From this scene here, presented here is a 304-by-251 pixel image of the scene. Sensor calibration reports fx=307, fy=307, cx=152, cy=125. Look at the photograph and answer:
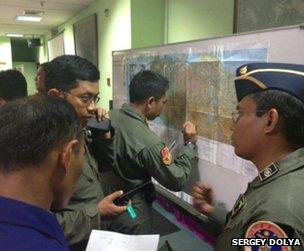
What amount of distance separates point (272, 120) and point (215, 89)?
0.66m

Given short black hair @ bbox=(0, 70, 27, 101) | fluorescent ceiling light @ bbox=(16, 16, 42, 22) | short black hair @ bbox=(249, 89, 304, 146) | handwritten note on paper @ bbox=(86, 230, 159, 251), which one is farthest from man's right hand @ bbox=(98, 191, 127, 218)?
Answer: fluorescent ceiling light @ bbox=(16, 16, 42, 22)

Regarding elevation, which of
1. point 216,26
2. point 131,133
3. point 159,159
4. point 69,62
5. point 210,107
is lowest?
point 159,159

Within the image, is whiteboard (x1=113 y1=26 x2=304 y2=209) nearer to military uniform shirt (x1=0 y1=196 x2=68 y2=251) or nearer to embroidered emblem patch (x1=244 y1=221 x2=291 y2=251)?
embroidered emblem patch (x1=244 y1=221 x2=291 y2=251)

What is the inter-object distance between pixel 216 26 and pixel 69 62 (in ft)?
4.74

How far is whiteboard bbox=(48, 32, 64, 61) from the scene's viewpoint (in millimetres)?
6016

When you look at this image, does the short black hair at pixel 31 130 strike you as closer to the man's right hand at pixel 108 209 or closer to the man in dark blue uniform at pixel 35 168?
the man in dark blue uniform at pixel 35 168

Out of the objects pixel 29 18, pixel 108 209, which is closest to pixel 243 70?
pixel 108 209

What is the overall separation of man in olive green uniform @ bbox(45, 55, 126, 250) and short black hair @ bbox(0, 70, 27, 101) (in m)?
1.27

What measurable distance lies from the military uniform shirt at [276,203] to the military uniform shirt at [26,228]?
485mm

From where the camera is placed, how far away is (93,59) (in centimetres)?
450

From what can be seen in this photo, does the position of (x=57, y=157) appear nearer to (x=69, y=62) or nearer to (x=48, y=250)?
(x=48, y=250)

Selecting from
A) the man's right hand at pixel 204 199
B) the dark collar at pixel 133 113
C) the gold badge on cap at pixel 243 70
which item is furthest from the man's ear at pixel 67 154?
the dark collar at pixel 133 113

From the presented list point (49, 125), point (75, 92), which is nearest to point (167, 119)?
point (75, 92)

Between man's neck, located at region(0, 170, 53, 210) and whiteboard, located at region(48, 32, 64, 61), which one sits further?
whiteboard, located at region(48, 32, 64, 61)
